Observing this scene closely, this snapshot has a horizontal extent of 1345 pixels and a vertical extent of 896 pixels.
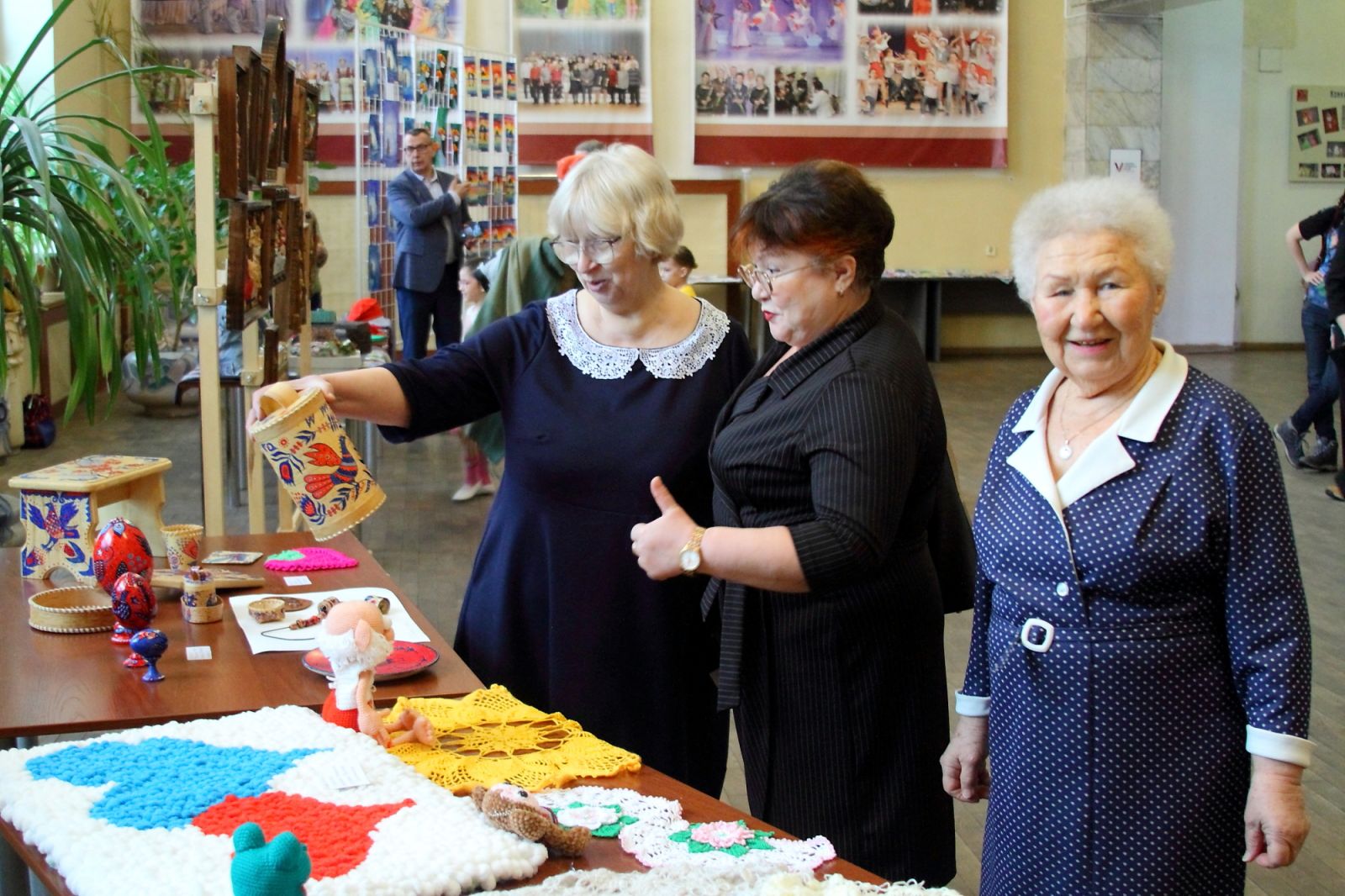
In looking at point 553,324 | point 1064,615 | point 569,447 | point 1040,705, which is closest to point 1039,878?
point 1040,705

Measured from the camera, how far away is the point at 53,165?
5.34 metres

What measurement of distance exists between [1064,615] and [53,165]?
469 cm

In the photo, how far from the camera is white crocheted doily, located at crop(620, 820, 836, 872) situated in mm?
1510

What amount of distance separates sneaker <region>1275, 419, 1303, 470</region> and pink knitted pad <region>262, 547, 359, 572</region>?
20.6ft

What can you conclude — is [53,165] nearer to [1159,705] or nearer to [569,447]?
[569,447]

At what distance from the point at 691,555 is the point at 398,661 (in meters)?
0.53

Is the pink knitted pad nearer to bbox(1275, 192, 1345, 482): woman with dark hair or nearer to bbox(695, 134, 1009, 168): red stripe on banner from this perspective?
bbox(1275, 192, 1345, 482): woman with dark hair

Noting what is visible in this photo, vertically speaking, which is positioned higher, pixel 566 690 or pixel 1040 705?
pixel 1040 705

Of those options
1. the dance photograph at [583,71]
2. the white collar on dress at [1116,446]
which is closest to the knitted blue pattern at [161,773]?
the white collar on dress at [1116,446]

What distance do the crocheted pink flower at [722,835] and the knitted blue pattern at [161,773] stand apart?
18.6 inches

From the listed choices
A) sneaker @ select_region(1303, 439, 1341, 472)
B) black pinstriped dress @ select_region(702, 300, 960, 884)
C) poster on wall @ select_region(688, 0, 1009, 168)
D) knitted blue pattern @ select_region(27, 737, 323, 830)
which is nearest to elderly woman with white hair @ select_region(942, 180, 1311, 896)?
black pinstriped dress @ select_region(702, 300, 960, 884)

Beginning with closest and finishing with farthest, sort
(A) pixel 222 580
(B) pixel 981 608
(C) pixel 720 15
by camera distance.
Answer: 1. (B) pixel 981 608
2. (A) pixel 222 580
3. (C) pixel 720 15

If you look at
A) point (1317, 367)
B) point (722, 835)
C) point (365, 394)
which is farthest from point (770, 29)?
point (722, 835)

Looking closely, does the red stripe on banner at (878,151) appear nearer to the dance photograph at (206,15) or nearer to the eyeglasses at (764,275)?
the dance photograph at (206,15)
